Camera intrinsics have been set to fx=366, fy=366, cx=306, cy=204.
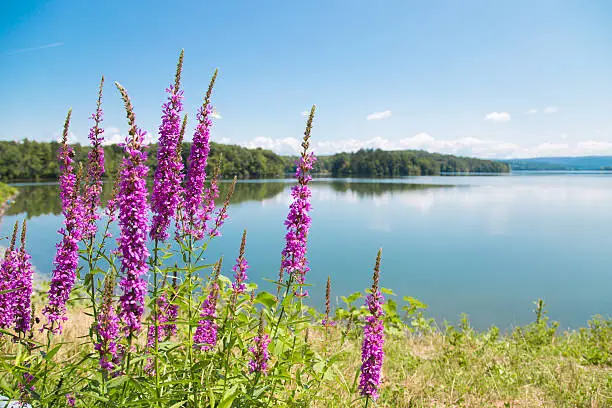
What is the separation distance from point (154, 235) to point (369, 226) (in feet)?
81.2

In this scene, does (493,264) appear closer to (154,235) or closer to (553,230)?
(553,230)

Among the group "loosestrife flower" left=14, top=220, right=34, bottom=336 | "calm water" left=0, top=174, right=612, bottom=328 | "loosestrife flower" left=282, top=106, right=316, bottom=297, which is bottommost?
"calm water" left=0, top=174, right=612, bottom=328

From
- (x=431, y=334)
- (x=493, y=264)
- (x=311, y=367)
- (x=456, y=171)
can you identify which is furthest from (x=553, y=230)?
(x=456, y=171)

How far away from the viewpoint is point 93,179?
2.97 meters

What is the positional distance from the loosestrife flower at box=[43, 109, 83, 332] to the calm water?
192 centimetres

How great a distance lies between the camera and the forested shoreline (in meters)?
79.7

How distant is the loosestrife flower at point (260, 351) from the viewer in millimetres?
2695

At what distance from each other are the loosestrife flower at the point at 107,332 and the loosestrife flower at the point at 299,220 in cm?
112

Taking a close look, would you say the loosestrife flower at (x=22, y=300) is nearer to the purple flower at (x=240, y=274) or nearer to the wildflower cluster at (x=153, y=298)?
the wildflower cluster at (x=153, y=298)

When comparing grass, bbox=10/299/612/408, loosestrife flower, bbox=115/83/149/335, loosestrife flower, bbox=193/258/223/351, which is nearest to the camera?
loosestrife flower, bbox=115/83/149/335

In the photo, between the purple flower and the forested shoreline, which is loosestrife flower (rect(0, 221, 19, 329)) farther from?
the forested shoreline

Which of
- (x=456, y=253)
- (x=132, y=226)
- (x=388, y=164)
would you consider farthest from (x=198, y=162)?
(x=388, y=164)

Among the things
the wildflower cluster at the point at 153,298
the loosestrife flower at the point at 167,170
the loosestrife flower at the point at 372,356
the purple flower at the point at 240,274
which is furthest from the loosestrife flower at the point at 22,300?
the loosestrife flower at the point at 372,356

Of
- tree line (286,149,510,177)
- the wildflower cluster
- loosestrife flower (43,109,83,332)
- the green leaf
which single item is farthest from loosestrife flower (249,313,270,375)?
tree line (286,149,510,177)
